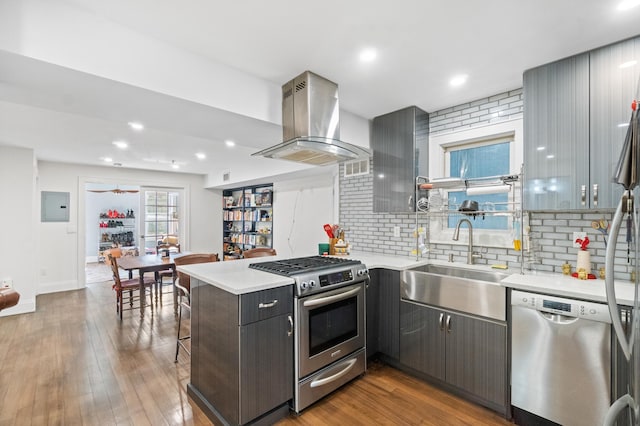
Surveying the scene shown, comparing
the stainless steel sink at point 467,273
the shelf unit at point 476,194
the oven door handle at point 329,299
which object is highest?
the shelf unit at point 476,194

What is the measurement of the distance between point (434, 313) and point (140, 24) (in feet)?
9.27

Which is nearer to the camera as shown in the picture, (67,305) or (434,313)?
(434,313)

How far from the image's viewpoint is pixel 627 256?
2.02 metres

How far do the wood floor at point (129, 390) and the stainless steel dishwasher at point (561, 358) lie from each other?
333 mm

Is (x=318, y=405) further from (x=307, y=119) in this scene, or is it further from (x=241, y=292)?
(x=307, y=119)

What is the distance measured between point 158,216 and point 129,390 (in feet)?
17.8

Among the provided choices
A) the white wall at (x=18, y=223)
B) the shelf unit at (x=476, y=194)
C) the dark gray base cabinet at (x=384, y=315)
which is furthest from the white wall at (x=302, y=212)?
the white wall at (x=18, y=223)

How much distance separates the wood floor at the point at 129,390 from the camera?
79.0 inches

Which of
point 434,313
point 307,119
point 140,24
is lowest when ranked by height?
point 434,313

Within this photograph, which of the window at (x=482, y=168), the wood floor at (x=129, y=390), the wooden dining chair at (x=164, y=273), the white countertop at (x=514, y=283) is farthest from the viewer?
the wooden dining chair at (x=164, y=273)

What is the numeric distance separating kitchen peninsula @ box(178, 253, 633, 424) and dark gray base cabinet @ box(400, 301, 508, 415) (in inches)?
17.2

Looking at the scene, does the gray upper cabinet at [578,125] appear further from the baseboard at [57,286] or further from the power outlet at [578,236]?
the baseboard at [57,286]

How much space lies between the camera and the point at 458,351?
2.22 m

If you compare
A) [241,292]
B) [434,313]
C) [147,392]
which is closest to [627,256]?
[434,313]
